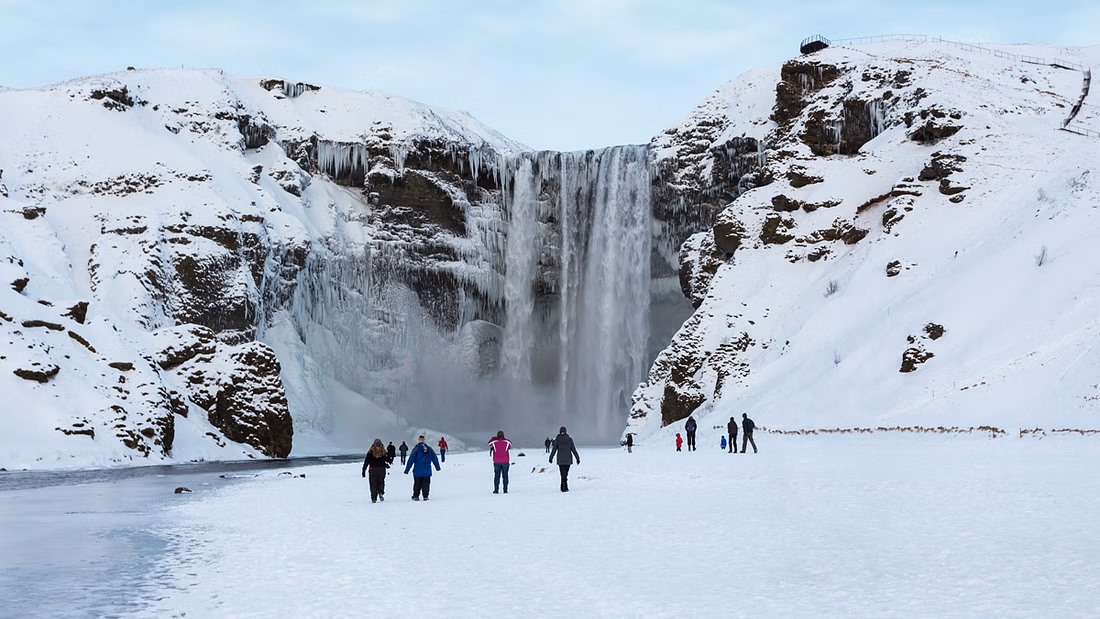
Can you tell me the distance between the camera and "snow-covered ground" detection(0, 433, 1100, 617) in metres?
9.66

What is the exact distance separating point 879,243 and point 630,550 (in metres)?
43.8

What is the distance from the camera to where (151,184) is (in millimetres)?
67500

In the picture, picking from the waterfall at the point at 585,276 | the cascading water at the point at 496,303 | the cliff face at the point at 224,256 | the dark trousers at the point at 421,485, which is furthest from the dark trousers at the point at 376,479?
the waterfall at the point at 585,276

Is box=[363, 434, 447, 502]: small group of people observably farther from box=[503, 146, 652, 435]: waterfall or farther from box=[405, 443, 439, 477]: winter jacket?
box=[503, 146, 652, 435]: waterfall

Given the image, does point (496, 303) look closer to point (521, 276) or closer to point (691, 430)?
point (521, 276)

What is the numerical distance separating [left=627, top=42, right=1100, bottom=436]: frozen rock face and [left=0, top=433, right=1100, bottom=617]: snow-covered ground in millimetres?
14455

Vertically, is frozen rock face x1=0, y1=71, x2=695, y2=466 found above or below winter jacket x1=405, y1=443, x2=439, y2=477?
above

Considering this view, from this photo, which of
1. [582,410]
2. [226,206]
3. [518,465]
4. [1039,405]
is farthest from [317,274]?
[1039,405]

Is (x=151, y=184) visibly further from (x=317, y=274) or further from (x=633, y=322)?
(x=633, y=322)

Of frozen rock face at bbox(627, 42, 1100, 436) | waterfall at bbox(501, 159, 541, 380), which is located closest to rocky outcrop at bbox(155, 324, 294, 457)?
frozen rock face at bbox(627, 42, 1100, 436)

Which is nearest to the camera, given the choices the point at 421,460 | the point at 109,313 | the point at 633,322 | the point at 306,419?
the point at 421,460

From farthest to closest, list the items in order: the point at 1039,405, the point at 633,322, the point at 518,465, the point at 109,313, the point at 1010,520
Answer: the point at 633,322 < the point at 109,313 < the point at 518,465 < the point at 1039,405 < the point at 1010,520

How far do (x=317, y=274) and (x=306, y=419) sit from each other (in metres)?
12.5

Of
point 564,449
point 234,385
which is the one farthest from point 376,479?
point 234,385
